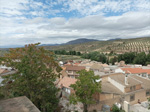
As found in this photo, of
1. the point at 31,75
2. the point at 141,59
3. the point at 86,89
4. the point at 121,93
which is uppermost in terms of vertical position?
the point at 31,75

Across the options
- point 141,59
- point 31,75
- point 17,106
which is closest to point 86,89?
point 31,75

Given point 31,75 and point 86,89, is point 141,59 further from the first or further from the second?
point 31,75

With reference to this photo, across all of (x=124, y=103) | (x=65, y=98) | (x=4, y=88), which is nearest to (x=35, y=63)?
(x=4, y=88)

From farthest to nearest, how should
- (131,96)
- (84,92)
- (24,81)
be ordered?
(131,96) < (84,92) < (24,81)

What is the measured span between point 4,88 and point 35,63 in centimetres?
380

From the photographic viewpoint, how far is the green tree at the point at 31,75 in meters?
11.5

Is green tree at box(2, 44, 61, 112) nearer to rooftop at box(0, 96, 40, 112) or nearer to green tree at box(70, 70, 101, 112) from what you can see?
rooftop at box(0, 96, 40, 112)

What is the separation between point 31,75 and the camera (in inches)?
458

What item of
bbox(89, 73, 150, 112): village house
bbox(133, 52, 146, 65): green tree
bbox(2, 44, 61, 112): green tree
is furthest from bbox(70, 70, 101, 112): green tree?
bbox(133, 52, 146, 65): green tree

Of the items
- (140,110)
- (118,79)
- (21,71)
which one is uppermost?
(21,71)

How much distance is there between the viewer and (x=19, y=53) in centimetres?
1234

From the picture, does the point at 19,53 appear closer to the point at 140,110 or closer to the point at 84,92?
the point at 84,92

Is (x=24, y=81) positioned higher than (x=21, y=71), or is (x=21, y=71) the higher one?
(x=21, y=71)

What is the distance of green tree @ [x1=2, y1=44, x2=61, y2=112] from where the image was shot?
11492 millimetres
